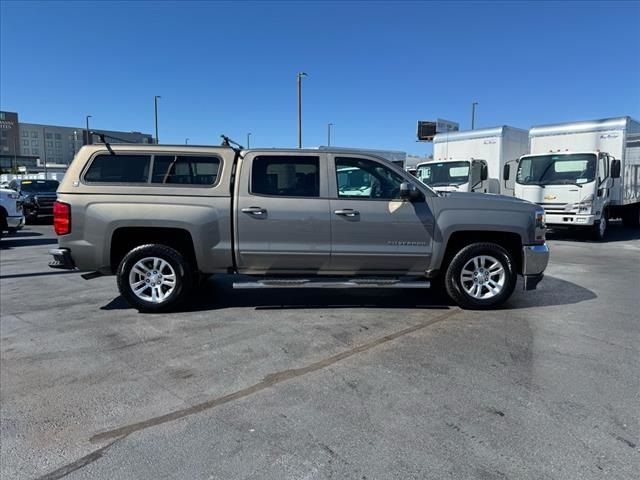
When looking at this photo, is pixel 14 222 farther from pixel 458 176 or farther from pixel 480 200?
pixel 458 176

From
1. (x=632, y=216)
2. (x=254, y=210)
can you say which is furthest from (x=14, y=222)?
(x=632, y=216)

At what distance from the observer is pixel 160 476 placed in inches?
103

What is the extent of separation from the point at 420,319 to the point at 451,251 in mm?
1024

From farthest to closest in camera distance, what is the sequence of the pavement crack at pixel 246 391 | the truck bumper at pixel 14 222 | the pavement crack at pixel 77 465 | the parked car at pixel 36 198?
the parked car at pixel 36 198
the truck bumper at pixel 14 222
the pavement crack at pixel 246 391
the pavement crack at pixel 77 465

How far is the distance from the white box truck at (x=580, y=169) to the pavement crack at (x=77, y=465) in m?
12.5

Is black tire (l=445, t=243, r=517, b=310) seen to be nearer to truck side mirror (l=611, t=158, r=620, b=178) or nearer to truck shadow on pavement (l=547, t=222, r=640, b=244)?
truck side mirror (l=611, t=158, r=620, b=178)

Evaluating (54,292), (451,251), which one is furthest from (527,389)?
(54,292)

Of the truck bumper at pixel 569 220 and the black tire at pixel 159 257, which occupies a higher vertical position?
the truck bumper at pixel 569 220

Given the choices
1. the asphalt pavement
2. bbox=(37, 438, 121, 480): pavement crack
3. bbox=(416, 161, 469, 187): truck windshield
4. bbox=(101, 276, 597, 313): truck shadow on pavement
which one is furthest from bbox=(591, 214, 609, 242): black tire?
bbox=(37, 438, 121, 480): pavement crack

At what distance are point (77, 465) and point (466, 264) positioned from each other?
450 centimetres

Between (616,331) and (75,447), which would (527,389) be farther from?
(75,447)

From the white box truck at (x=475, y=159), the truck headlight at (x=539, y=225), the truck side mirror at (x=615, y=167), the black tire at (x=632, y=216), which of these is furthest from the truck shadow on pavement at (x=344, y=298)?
the black tire at (x=632, y=216)

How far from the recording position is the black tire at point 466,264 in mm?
5762

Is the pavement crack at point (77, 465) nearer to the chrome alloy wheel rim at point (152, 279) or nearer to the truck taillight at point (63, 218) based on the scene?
the chrome alloy wheel rim at point (152, 279)
